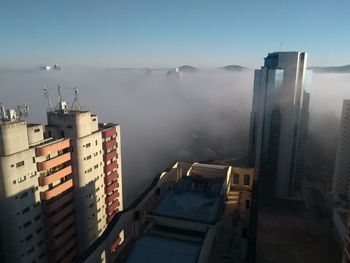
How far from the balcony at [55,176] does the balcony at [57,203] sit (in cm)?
422

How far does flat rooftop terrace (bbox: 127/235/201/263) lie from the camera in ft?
101

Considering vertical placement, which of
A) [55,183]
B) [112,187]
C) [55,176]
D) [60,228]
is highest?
[55,176]

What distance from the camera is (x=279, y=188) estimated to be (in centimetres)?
13250

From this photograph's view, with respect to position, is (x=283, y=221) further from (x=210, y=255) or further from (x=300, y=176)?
(x=210, y=255)

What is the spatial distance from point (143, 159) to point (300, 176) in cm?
9253

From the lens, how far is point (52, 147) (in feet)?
185

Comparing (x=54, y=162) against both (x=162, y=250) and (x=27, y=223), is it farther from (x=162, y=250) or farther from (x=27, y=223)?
(x=162, y=250)

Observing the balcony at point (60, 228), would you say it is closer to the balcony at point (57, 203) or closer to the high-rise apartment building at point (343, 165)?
the balcony at point (57, 203)

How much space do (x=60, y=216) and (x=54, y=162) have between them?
37.5 ft

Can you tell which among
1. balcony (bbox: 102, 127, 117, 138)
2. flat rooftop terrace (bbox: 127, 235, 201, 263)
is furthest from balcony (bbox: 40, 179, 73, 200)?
flat rooftop terrace (bbox: 127, 235, 201, 263)

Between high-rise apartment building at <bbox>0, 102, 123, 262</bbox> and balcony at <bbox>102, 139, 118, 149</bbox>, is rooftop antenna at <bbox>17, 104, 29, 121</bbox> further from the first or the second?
balcony at <bbox>102, 139, 118, 149</bbox>

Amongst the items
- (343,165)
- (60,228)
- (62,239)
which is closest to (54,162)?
(60,228)

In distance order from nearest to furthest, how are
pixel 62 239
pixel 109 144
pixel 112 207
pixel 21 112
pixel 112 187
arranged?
pixel 21 112, pixel 62 239, pixel 109 144, pixel 112 187, pixel 112 207

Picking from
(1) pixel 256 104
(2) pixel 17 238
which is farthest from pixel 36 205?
(1) pixel 256 104
